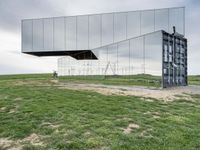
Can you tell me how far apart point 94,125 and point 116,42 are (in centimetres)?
2370

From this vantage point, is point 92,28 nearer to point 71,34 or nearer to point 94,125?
point 71,34

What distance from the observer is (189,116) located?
9953 mm

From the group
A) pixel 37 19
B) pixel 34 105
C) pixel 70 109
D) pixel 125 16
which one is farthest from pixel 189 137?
pixel 37 19

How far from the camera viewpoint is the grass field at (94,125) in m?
6.68

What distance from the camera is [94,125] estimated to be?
7828 millimetres

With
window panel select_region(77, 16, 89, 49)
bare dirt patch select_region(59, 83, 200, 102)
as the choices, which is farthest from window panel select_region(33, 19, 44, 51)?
bare dirt patch select_region(59, 83, 200, 102)

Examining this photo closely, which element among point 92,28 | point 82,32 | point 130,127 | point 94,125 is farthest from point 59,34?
point 130,127

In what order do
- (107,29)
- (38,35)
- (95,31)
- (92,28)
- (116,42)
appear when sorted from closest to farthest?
(116,42) < (107,29) < (95,31) < (92,28) < (38,35)

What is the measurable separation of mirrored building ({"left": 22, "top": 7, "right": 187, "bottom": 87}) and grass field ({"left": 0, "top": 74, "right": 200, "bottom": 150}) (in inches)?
487

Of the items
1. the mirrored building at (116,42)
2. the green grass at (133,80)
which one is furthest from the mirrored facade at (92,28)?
the green grass at (133,80)

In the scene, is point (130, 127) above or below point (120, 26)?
below

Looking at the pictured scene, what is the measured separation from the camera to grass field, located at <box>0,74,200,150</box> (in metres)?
6.68

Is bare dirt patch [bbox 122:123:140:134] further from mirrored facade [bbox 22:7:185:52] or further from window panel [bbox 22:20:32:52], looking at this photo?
window panel [bbox 22:20:32:52]

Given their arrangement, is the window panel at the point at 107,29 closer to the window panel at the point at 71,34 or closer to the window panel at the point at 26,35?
the window panel at the point at 71,34
